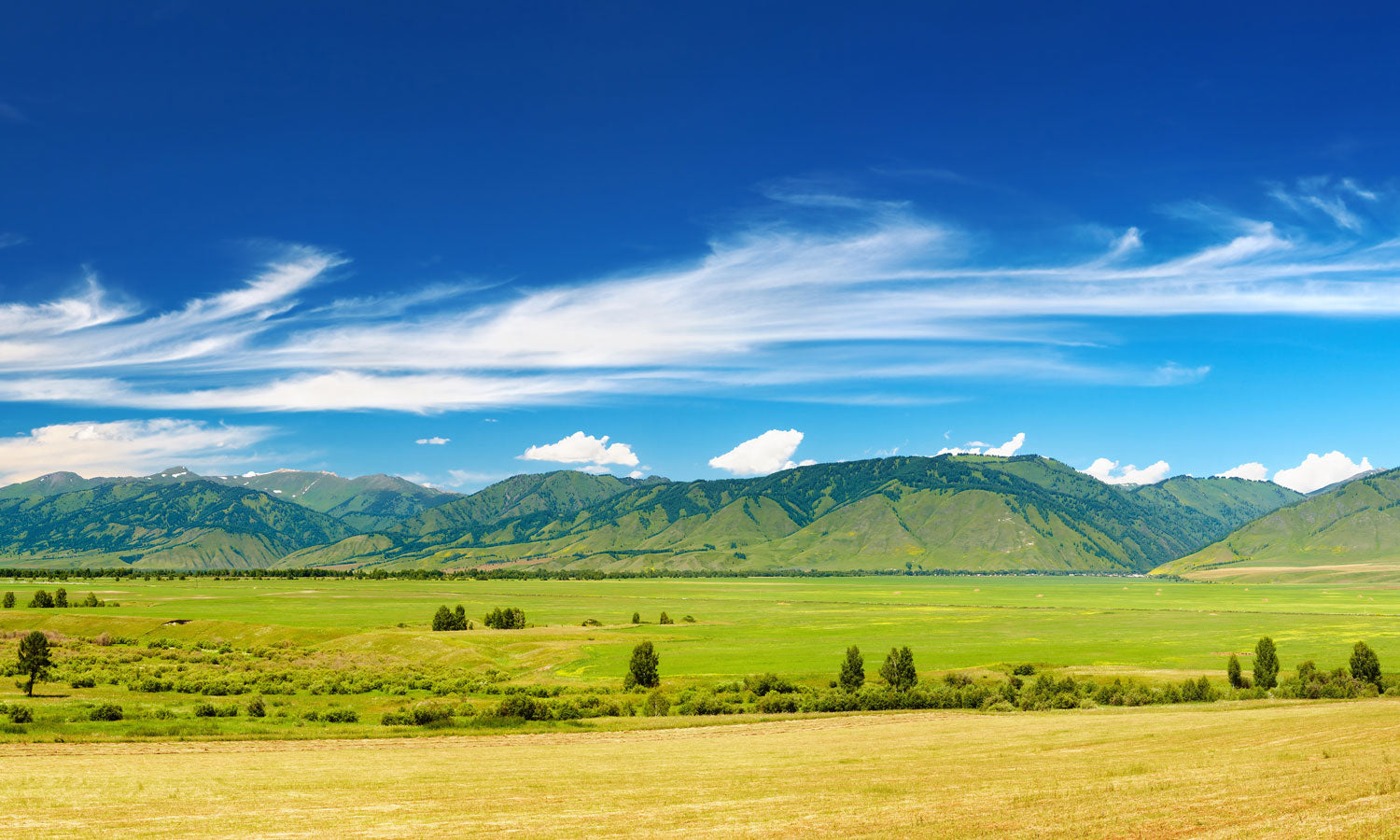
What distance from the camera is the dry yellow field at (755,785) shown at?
86.4 ft

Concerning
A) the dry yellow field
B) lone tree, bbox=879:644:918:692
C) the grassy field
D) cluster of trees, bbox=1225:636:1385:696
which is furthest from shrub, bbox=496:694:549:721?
cluster of trees, bbox=1225:636:1385:696

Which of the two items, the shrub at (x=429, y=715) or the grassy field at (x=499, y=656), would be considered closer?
the shrub at (x=429, y=715)

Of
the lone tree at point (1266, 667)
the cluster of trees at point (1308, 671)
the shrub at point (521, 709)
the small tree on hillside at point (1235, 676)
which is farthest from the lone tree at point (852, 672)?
the lone tree at point (1266, 667)

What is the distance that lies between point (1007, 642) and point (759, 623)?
48.0 metres

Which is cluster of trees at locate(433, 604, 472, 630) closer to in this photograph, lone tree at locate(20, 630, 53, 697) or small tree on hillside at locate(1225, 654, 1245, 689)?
lone tree at locate(20, 630, 53, 697)

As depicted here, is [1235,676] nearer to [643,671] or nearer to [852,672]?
[852,672]

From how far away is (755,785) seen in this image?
1379 inches

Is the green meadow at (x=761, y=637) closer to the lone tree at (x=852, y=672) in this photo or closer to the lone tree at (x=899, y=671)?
the lone tree at (x=852, y=672)

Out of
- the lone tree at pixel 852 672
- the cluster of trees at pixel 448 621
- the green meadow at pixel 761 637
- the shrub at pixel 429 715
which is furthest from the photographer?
the cluster of trees at pixel 448 621

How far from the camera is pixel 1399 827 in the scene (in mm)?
22891

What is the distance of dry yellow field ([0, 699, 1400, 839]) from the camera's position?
86.4 ft

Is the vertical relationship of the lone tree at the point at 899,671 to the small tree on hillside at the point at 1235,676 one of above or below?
above

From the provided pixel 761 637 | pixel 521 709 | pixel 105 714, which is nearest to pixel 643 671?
pixel 521 709

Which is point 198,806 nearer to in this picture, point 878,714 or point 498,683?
point 878,714
